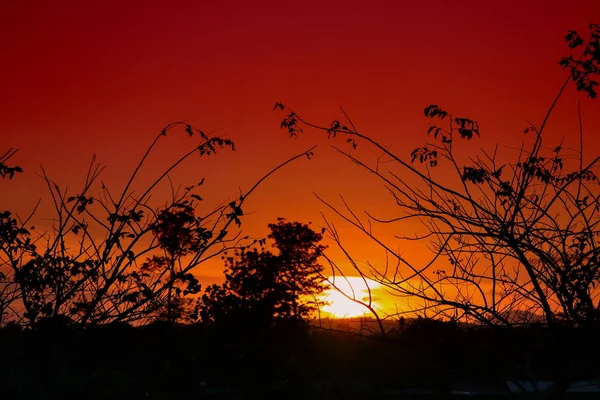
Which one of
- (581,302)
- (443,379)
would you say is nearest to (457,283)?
(581,302)

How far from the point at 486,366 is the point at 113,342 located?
511 centimetres

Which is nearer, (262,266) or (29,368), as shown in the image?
(29,368)

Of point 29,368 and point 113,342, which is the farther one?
point 113,342

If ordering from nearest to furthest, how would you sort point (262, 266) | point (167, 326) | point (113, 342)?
1. point (113, 342)
2. point (167, 326)
3. point (262, 266)

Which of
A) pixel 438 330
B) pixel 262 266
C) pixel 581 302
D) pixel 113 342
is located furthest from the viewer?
pixel 262 266

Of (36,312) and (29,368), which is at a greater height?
(36,312)

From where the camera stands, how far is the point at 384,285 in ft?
19.5

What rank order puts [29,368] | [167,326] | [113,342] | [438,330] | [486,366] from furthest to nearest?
[167,326]
[113,342]
[438,330]
[486,366]
[29,368]

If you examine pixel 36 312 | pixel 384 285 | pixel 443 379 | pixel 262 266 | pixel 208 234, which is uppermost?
pixel 262 266

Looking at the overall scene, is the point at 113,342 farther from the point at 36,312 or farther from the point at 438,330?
the point at 438,330

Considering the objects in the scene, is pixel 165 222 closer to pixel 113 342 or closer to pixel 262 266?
pixel 113 342

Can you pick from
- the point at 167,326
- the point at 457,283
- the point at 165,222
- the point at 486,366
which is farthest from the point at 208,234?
the point at 486,366

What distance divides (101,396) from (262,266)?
140 feet

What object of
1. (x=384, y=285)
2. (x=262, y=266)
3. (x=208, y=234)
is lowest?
(x=384, y=285)
